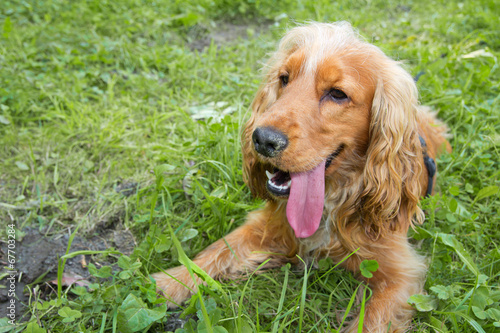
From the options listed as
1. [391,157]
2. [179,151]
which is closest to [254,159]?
[391,157]

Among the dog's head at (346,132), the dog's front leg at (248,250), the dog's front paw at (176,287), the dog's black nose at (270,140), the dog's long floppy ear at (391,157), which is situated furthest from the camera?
the dog's front leg at (248,250)

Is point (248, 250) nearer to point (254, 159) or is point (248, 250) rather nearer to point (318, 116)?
point (254, 159)

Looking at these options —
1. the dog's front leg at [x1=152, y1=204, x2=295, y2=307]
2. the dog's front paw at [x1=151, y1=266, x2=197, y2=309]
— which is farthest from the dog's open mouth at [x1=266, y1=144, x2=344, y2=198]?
the dog's front paw at [x1=151, y1=266, x2=197, y2=309]

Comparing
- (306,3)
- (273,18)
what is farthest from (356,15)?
(273,18)

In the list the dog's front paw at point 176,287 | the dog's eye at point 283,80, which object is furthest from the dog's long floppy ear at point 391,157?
the dog's front paw at point 176,287

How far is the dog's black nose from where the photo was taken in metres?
2.02

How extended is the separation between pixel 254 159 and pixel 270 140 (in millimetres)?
564

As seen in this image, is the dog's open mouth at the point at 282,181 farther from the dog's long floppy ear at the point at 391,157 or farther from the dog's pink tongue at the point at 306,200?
the dog's long floppy ear at the point at 391,157

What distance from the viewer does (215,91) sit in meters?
4.23

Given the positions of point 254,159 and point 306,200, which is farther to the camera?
point 254,159

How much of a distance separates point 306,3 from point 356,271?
177 inches

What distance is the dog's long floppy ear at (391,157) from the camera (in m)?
2.24

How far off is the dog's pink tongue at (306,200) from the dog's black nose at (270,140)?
0.77 ft

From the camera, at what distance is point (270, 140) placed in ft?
6.61
